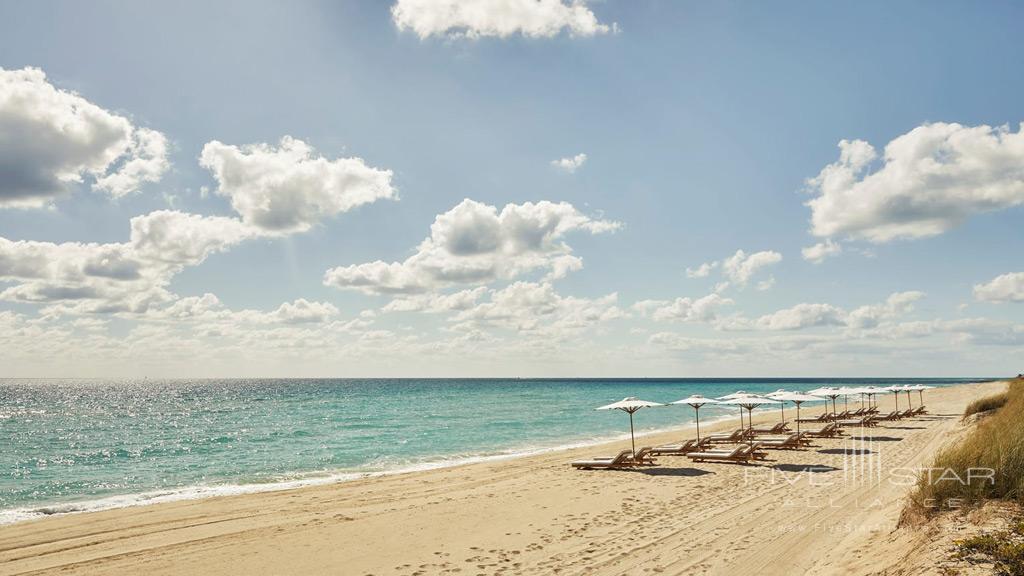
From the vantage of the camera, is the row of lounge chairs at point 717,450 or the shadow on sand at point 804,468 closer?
the shadow on sand at point 804,468

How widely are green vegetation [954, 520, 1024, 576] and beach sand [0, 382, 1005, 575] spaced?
0.49 m

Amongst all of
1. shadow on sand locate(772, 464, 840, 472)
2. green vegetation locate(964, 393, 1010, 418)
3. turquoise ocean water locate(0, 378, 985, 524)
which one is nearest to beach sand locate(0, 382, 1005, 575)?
shadow on sand locate(772, 464, 840, 472)

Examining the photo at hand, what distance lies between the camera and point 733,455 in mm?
15891

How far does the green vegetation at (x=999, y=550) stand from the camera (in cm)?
426

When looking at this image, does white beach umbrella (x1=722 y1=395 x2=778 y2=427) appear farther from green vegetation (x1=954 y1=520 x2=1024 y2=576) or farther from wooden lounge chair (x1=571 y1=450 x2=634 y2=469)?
green vegetation (x1=954 y1=520 x2=1024 y2=576)

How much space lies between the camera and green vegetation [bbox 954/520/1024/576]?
4.26 metres

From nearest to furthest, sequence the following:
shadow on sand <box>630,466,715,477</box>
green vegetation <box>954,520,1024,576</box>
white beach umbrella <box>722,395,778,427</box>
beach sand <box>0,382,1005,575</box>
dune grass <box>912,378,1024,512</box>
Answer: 1. green vegetation <box>954,520,1024,576</box>
2. dune grass <box>912,378,1024,512</box>
3. beach sand <box>0,382,1005,575</box>
4. shadow on sand <box>630,466,715,477</box>
5. white beach umbrella <box>722,395,778,427</box>

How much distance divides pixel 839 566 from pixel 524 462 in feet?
44.1

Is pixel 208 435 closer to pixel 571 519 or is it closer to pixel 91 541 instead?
pixel 91 541

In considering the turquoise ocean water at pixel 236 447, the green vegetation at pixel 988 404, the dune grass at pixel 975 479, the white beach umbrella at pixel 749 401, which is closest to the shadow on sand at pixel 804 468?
the white beach umbrella at pixel 749 401

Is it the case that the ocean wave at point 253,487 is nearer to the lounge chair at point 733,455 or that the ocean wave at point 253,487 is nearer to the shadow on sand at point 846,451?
the lounge chair at point 733,455

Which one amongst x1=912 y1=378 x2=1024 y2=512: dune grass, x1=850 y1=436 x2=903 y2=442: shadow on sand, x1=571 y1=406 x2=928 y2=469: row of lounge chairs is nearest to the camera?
x1=912 y1=378 x2=1024 y2=512: dune grass

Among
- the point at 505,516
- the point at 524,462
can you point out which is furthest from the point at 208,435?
the point at 505,516

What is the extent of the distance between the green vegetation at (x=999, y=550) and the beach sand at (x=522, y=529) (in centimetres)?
49
